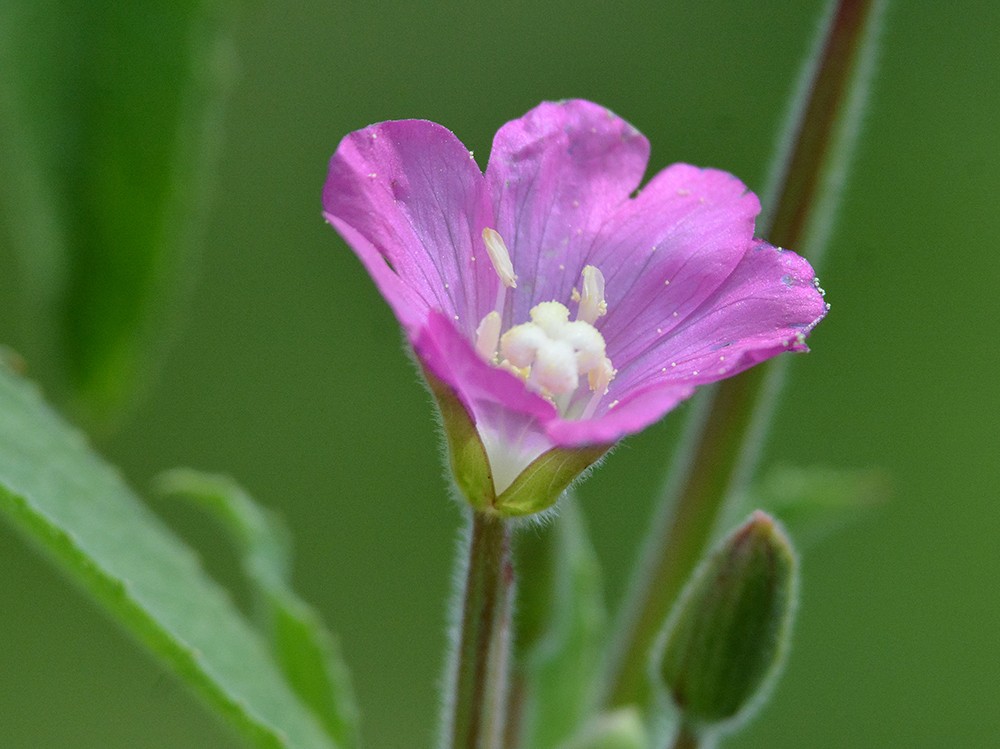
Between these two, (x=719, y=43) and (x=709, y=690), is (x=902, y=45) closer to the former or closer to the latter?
(x=719, y=43)

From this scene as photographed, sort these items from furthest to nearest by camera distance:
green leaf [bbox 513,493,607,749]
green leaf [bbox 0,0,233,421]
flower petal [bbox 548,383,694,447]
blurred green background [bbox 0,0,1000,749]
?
blurred green background [bbox 0,0,1000,749] → green leaf [bbox 513,493,607,749] → green leaf [bbox 0,0,233,421] → flower petal [bbox 548,383,694,447]

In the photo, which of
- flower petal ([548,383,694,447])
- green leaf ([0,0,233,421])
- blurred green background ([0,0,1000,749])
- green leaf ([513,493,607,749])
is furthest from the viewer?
blurred green background ([0,0,1000,749])

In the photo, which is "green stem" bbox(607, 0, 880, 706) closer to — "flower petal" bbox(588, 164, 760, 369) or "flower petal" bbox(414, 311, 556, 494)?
"flower petal" bbox(588, 164, 760, 369)


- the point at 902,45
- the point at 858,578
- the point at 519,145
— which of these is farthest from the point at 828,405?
the point at 519,145

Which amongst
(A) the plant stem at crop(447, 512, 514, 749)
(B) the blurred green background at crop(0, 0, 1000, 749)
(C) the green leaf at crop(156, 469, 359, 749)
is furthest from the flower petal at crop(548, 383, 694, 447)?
(B) the blurred green background at crop(0, 0, 1000, 749)

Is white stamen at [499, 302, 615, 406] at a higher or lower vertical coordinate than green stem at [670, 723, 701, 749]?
higher
